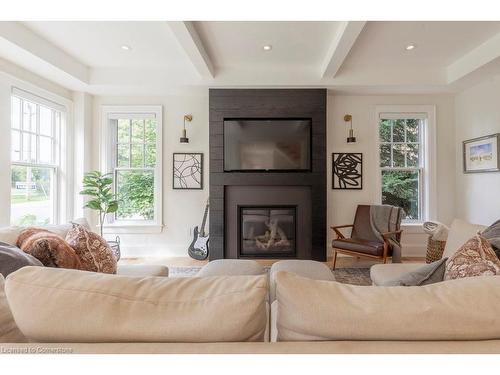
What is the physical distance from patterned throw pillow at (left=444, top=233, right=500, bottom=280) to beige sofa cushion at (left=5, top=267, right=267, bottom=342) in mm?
1001

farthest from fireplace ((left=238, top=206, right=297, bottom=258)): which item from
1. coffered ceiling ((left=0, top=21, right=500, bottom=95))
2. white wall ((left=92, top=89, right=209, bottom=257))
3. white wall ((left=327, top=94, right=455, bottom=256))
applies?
coffered ceiling ((left=0, top=21, right=500, bottom=95))

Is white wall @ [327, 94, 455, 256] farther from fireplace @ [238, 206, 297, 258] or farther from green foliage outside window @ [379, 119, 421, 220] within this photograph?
fireplace @ [238, 206, 297, 258]

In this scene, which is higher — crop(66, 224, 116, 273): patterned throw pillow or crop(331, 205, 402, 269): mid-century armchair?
crop(66, 224, 116, 273): patterned throw pillow

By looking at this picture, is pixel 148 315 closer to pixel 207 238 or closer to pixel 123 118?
pixel 207 238

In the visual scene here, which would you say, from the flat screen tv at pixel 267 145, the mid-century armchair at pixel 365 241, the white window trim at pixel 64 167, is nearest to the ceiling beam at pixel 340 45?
the flat screen tv at pixel 267 145

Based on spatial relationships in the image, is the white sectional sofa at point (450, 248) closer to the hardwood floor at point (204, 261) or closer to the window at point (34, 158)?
the hardwood floor at point (204, 261)

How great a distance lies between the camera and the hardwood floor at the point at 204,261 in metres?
3.73

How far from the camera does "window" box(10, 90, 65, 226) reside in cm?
316

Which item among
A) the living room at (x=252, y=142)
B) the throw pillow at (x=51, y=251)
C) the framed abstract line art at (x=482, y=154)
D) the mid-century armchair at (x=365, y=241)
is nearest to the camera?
the throw pillow at (x=51, y=251)

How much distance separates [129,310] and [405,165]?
443 centimetres

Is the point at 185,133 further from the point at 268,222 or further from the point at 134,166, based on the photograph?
the point at 268,222

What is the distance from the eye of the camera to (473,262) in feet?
4.05

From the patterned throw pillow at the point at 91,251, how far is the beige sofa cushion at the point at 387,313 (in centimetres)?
133
